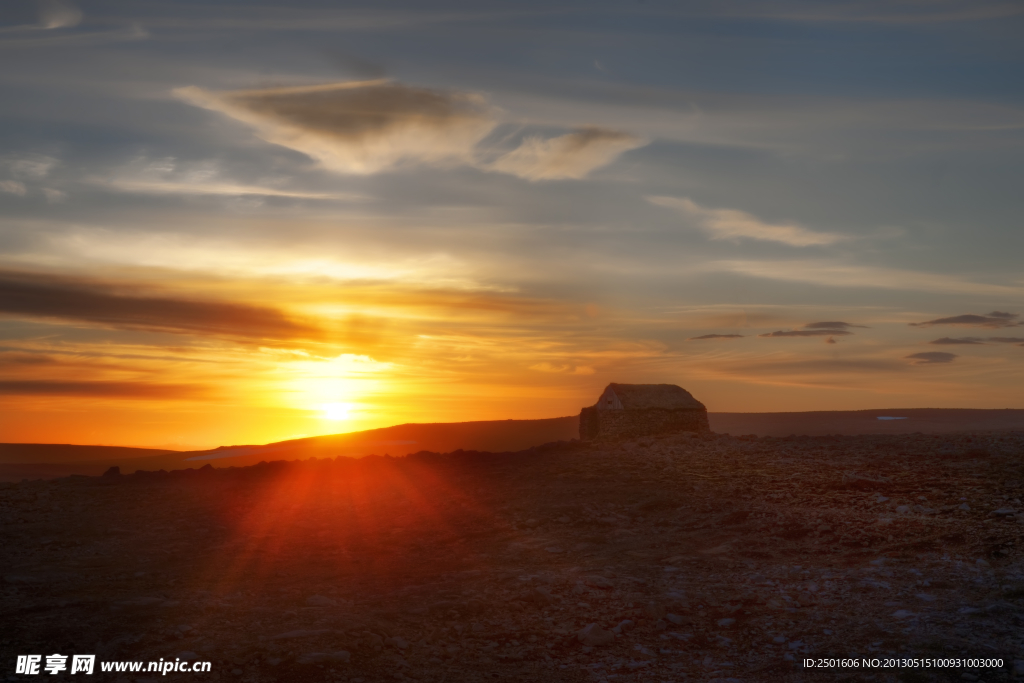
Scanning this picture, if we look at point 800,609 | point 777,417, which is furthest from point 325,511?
point 777,417

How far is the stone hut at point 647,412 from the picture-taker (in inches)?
1300

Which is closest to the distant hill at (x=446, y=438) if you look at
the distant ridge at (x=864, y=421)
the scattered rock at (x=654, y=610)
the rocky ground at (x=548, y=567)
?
Result: the distant ridge at (x=864, y=421)

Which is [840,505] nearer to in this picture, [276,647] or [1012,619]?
[1012,619]

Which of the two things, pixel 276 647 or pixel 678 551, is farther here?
pixel 678 551

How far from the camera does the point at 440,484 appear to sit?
19094mm

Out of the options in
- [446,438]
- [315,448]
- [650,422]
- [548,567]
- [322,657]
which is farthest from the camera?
[446,438]

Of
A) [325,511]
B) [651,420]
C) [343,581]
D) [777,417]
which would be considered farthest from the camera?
[777,417]

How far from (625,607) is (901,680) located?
357cm

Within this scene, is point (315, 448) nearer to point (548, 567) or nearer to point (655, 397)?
point (655, 397)

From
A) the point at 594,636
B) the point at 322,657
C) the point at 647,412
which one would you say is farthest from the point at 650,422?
the point at 322,657

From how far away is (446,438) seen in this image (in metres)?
72.9

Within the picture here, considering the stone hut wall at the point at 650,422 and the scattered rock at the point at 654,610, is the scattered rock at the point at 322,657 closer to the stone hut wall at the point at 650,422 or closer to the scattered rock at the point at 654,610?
the scattered rock at the point at 654,610

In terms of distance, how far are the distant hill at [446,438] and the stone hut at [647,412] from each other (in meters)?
22.7

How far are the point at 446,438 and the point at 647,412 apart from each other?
4200 centimetres
